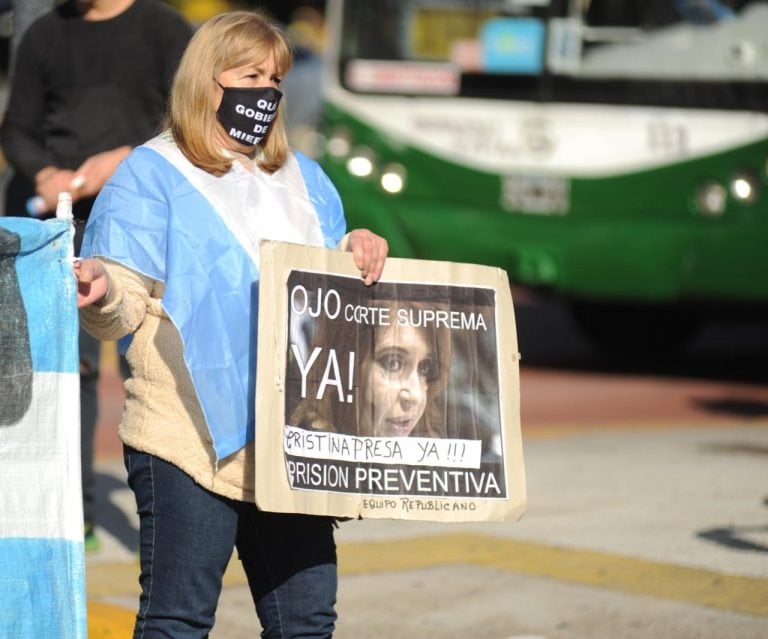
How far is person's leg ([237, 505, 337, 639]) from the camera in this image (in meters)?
3.72

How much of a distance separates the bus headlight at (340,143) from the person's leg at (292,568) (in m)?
7.38

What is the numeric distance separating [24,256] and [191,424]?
471mm

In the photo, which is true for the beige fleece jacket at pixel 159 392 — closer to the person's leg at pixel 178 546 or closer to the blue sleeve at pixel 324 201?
the person's leg at pixel 178 546

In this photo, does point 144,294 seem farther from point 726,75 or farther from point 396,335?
point 726,75

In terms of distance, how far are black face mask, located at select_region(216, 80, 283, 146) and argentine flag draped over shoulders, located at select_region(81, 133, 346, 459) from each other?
0.30 feet

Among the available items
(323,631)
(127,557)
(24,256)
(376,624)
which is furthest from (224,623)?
(24,256)

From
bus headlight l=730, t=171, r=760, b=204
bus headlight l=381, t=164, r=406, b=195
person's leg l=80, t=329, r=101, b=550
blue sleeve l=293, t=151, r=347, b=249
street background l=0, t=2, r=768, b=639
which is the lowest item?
street background l=0, t=2, r=768, b=639

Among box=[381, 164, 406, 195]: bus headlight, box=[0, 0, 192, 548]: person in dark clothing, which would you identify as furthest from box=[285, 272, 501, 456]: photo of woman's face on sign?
box=[381, 164, 406, 195]: bus headlight

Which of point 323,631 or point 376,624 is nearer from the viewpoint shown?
point 323,631

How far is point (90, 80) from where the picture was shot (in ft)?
18.1

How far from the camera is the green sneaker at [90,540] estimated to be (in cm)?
600

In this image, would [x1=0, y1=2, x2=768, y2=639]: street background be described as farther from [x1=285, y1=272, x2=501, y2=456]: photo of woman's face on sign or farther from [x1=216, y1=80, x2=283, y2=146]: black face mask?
[x1=216, y1=80, x2=283, y2=146]: black face mask

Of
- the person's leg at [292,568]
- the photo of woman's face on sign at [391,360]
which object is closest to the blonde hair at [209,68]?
the photo of woman's face on sign at [391,360]

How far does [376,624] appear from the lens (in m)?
5.32
